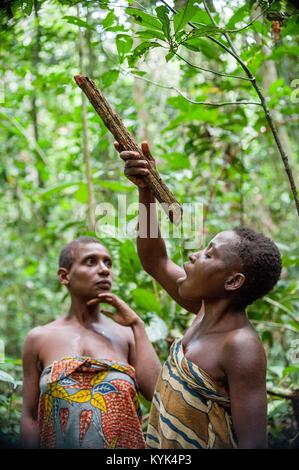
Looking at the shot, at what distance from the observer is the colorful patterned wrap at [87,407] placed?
2449 mm

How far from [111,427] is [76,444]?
177 mm

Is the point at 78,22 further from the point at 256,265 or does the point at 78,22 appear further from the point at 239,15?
the point at 256,265

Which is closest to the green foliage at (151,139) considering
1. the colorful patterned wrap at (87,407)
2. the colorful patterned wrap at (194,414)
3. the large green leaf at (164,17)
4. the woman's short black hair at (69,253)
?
the large green leaf at (164,17)

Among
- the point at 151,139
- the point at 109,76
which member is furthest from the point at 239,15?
the point at 151,139

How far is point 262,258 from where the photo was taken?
6.88 feet

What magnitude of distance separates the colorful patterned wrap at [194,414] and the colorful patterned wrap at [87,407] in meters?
0.54

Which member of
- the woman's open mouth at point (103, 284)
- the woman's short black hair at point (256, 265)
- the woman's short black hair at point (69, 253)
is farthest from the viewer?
the woman's short black hair at point (69, 253)

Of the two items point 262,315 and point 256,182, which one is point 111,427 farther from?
point 256,182

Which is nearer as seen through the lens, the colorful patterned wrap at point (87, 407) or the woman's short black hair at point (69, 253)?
the colorful patterned wrap at point (87, 407)

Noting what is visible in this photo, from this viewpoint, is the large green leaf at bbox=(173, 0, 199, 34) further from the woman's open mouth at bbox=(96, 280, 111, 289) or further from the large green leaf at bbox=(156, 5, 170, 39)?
the woman's open mouth at bbox=(96, 280, 111, 289)

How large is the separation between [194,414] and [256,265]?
2.04ft

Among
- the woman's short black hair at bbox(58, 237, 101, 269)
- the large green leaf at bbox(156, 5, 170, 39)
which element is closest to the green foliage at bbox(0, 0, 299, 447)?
the large green leaf at bbox(156, 5, 170, 39)

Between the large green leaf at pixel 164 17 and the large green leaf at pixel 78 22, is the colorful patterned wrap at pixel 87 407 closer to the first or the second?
the large green leaf at pixel 164 17
